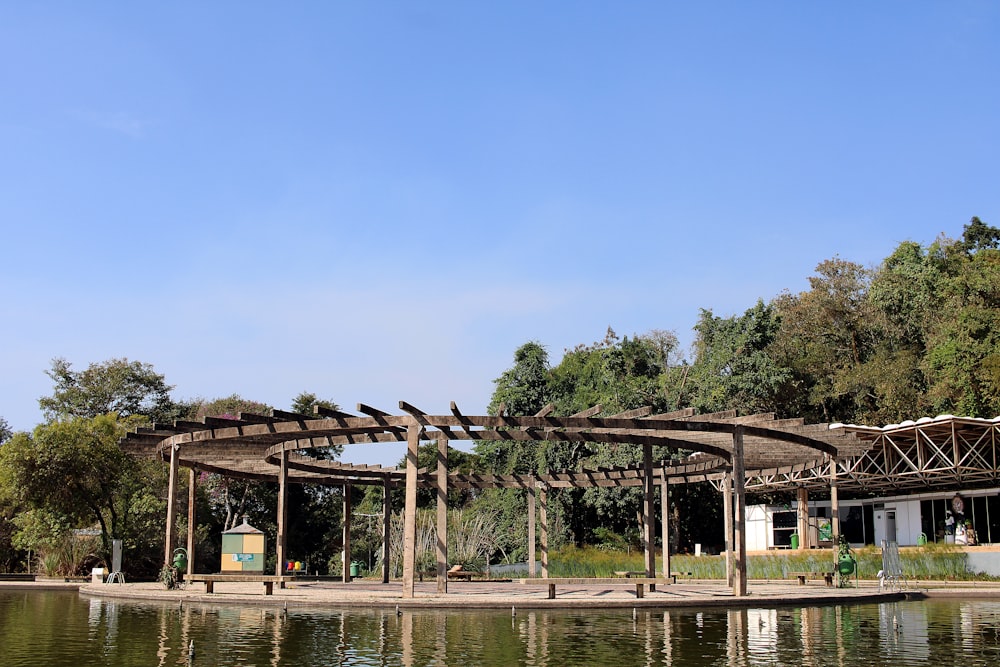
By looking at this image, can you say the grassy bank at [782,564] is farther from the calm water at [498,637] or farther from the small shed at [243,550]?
the small shed at [243,550]

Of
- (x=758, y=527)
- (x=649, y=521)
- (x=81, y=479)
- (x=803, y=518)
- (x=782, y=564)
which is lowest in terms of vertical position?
(x=782, y=564)

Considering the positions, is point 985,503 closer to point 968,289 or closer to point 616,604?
point 968,289

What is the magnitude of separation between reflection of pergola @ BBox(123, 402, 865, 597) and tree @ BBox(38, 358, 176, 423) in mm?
26318

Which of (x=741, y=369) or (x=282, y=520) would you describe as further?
Answer: (x=741, y=369)

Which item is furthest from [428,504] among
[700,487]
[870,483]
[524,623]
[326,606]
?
[524,623]

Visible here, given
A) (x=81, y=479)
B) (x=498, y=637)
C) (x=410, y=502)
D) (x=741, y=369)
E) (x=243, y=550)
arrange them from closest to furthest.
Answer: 1. (x=498, y=637)
2. (x=410, y=502)
3. (x=243, y=550)
4. (x=81, y=479)
5. (x=741, y=369)

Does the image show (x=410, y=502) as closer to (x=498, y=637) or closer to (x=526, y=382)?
(x=498, y=637)

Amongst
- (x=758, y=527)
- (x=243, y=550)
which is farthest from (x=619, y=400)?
(x=243, y=550)

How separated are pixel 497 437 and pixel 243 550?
10.5 metres

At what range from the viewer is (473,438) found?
65.9 ft

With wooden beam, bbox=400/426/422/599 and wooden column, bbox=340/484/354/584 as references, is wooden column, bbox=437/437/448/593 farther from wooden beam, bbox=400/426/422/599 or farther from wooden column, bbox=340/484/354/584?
wooden column, bbox=340/484/354/584

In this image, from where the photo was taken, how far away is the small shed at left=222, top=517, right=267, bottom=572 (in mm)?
27125

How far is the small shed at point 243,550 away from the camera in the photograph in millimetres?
27125

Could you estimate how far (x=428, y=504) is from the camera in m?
49.6
